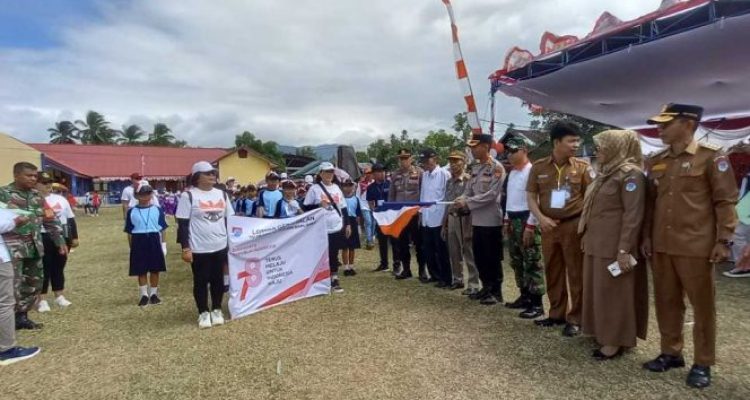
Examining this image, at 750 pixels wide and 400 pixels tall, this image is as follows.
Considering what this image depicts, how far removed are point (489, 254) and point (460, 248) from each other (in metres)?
0.75

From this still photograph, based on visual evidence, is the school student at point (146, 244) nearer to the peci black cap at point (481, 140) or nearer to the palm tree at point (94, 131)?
the peci black cap at point (481, 140)

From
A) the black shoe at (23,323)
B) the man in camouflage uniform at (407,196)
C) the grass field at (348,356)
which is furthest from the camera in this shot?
the man in camouflage uniform at (407,196)

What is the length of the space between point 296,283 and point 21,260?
2.91m

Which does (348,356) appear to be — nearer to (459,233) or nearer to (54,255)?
(459,233)

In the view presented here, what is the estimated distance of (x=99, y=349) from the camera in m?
4.38

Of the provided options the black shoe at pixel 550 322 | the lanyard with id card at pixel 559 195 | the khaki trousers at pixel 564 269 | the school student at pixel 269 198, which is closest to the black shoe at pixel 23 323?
the school student at pixel 269 198

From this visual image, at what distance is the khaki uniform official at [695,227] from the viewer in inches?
120

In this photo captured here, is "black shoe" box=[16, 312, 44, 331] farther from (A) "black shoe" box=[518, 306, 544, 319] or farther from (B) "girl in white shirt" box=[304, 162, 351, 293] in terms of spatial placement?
(A) "black shoe" box=[518, 306, 544, 319]

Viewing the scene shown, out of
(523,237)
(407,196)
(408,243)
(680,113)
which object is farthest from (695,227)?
(408,243)

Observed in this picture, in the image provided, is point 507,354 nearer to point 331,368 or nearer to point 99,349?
point 331,368

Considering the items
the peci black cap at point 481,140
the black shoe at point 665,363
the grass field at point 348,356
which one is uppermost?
the peci black cap at point 481,140

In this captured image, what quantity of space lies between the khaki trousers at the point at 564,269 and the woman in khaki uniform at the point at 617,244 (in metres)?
0.45

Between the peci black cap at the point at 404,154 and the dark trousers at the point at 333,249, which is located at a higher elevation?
the peci black cap at the point at 404,154

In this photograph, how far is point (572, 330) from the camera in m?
4.23
